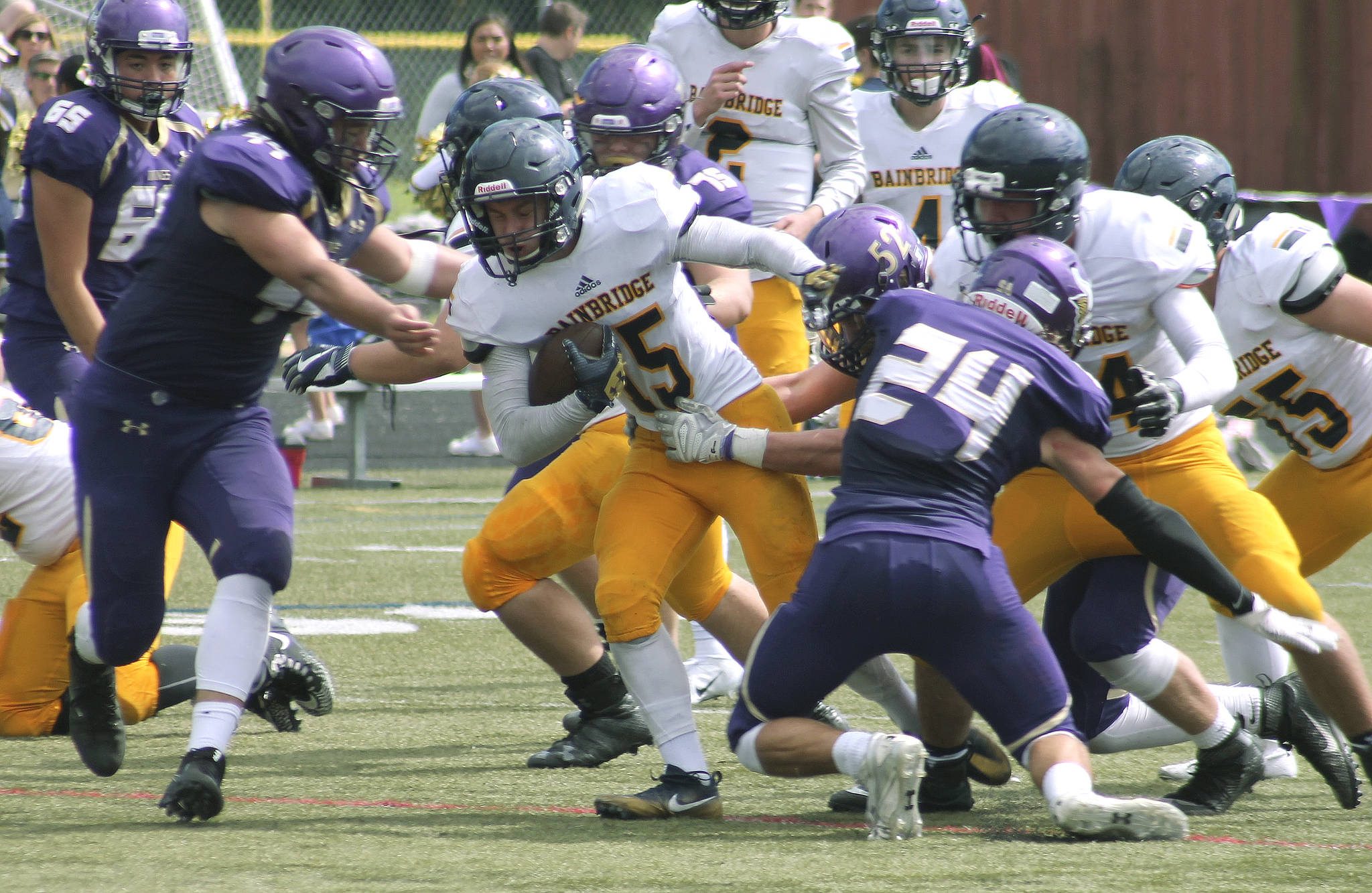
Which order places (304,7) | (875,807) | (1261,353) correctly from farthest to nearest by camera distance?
(304,7)
(1261,353)
(875,807)

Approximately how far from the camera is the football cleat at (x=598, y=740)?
4.10 m

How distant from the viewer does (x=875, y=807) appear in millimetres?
3205

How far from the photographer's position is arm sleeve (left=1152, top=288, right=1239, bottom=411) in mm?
3477

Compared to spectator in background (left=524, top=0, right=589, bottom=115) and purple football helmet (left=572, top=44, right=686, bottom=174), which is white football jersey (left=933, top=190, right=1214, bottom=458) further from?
spectator in background (left=524, top=0, right=589, bottom=115)

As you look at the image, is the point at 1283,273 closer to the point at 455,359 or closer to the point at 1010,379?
the point at 1010,379

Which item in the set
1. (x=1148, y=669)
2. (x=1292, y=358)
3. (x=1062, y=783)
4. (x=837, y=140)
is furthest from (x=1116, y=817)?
(x=837, y=140)

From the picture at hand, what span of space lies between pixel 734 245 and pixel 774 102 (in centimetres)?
218

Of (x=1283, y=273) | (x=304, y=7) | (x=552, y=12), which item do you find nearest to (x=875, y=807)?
(x=1283, y=273)

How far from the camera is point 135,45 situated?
4480 mm

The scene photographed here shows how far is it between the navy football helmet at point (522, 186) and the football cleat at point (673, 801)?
3.74ft

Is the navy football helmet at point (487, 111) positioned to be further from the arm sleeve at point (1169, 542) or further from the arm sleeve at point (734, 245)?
the arm sleeve at point (1169, 542)

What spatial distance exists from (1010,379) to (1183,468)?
690 millimetres

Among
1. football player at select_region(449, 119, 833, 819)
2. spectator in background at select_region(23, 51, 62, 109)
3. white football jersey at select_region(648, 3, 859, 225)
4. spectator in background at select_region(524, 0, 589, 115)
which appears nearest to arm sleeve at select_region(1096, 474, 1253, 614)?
football player at select_region(449, 119, 833, 819)

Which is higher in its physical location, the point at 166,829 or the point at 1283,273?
the point at 1283,273
